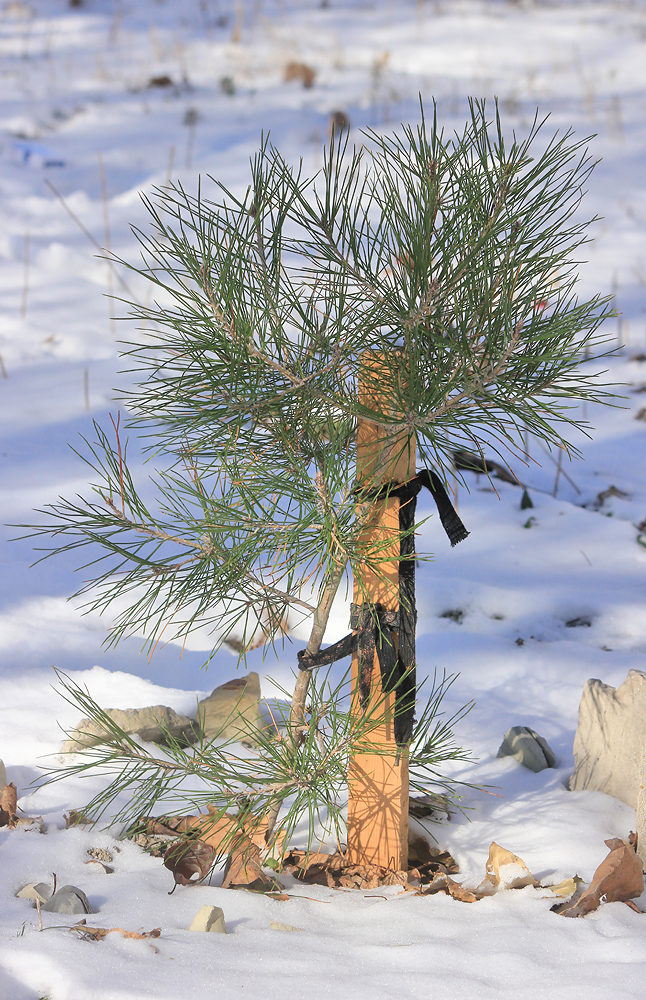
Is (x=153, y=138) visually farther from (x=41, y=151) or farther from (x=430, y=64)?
(x=430, y=64)

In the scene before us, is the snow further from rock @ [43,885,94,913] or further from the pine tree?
the pine tree

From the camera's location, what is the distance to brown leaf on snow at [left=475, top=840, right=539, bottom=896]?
1370mm

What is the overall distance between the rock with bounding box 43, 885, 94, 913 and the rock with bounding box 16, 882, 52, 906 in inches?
0.9

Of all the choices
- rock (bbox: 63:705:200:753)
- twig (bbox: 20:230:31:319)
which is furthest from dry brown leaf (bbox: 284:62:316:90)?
rock (bbox: 63:705:200:753)

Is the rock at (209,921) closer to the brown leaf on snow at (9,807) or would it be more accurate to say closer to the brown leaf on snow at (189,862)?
the brown leaf on snow at (189,862)

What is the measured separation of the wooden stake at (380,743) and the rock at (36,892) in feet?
1.67

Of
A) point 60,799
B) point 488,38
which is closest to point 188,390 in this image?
point 60,799

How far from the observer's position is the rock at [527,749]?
1.79 meters

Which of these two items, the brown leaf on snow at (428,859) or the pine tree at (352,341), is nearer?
the pine tree at (352,341)

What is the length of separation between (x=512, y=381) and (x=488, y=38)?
8.37m

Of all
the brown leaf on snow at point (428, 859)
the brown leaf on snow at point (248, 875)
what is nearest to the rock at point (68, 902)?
the brown leaf on snow at point (248, 875)

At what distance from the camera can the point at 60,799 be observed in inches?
64.2

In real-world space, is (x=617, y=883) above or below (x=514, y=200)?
below

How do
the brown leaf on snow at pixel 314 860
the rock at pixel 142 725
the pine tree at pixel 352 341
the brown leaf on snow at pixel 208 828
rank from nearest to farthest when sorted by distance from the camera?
the pine tree at pixel 352 341, the brown leaf on snow at pixel 208 828, the brown leaf on snow at pixel 314 860, the rock at pixel 142 725
